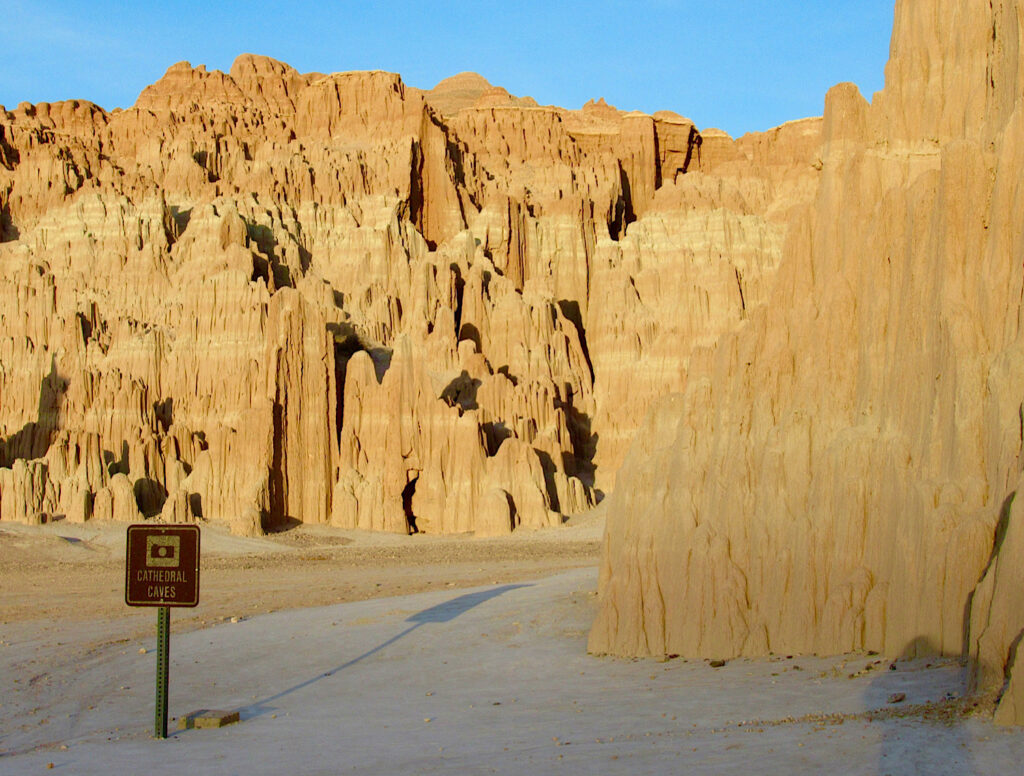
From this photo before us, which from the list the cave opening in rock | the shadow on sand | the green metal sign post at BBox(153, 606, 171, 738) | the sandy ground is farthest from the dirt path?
the green metal sign post at BBox(153, 606, 171, 738)

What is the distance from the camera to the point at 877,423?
613 inches

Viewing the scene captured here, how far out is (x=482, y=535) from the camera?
47.1m

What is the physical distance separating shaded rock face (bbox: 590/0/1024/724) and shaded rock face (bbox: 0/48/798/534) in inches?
1180

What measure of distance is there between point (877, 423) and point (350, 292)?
4811cm

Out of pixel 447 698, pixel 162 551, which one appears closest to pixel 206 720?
pixel 162 551

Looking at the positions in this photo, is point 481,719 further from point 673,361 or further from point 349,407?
point 673,361

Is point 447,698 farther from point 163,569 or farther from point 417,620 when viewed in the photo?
point 417,620

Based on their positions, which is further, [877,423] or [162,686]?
[877,423]

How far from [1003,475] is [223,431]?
39882mm

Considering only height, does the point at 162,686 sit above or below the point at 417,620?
above

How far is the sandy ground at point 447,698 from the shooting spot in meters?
10.8

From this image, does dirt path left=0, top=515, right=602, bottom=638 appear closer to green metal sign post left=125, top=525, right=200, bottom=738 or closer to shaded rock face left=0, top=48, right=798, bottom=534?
shaded rock face left=0, top=48, right=798, bottom=534

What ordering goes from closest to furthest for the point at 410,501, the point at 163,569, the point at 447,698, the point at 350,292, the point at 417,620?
1. the point at 163,569
2. the point at 447,698
3. the point at 417,620
4. the point at 410,501
5. the point at 350,292

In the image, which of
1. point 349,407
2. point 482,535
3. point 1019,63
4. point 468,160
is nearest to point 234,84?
point 468,160
